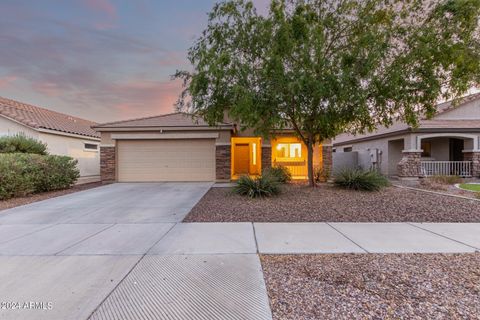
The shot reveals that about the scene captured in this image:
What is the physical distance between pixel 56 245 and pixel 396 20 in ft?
36.1

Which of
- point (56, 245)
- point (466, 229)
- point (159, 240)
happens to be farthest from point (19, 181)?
point (466, 229)

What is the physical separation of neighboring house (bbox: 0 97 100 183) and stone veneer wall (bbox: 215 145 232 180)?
328 inches

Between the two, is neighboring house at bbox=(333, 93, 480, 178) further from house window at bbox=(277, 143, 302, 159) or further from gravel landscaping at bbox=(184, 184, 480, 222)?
gravel landscaping at bbox=(184, 184, 480, 222)

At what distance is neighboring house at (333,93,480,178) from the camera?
46.2 feet

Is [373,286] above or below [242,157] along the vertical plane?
below

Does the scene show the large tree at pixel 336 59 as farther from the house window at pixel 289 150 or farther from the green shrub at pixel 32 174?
the green shrub at pixel 32 174

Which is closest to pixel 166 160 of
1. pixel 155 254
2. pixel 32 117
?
pixel 32 117

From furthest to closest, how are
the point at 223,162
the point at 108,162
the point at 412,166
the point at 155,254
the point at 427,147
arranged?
the point at 427,147
the point at 412,166
the point at 108,162
the point at 223,162
the point at 155,254

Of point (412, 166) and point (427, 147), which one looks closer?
point (412, 166)

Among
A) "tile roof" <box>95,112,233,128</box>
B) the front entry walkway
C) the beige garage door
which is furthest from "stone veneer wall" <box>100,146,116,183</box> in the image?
the front entry walkway

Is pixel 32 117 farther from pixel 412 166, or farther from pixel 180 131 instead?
pixel 412 166

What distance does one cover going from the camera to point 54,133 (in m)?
13.1

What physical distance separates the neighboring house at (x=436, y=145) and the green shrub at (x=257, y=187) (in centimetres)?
1022

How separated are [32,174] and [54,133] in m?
4.54
